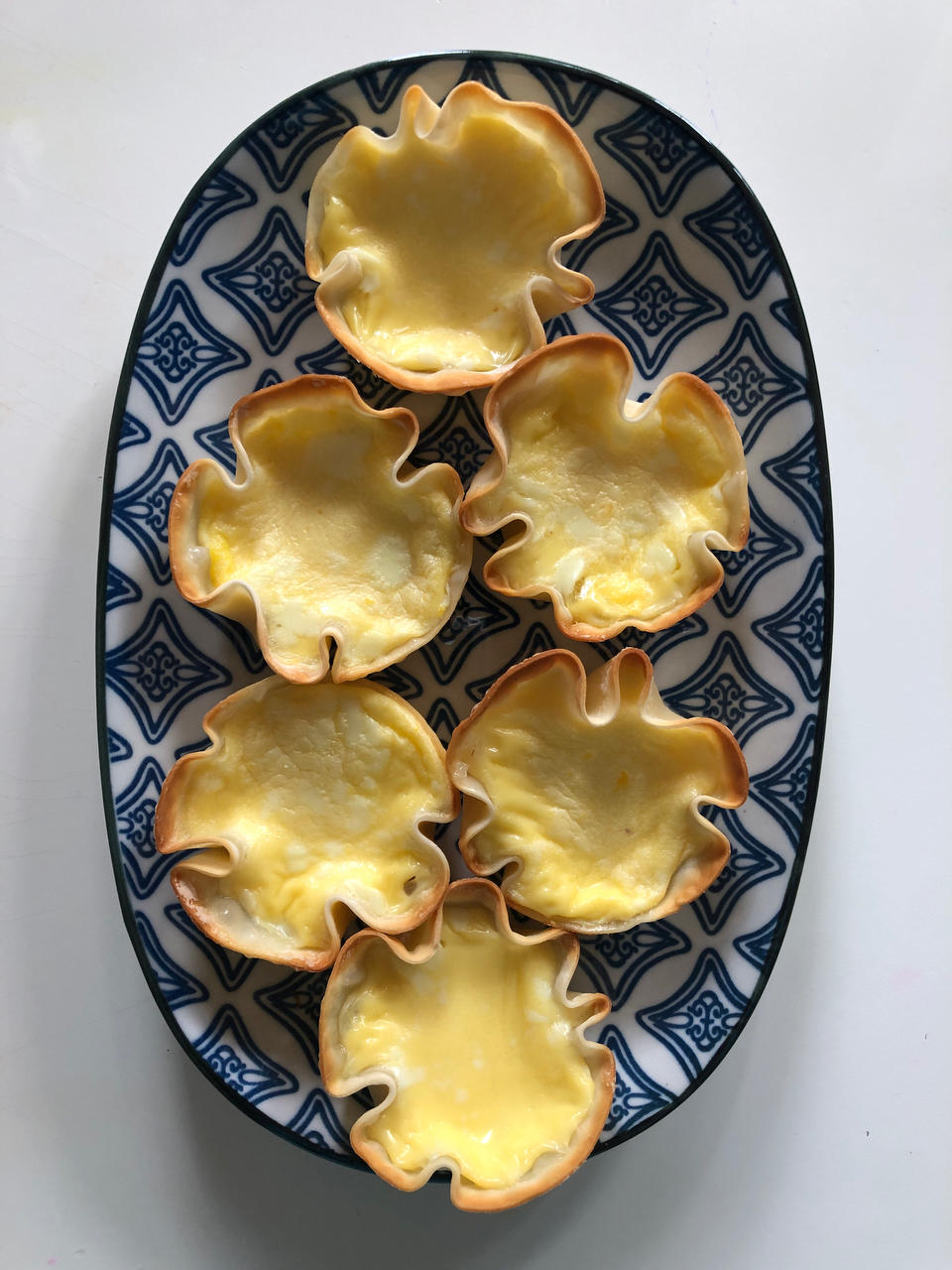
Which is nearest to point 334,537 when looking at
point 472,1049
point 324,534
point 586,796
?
point 324,534

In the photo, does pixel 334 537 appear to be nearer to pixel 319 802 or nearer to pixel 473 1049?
pixel 319 802

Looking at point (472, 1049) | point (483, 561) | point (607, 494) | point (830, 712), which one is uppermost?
point (607, 494)

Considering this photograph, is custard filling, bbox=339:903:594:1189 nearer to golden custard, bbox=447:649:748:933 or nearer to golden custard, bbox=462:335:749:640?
golden custard, bbox=447:649:748:933

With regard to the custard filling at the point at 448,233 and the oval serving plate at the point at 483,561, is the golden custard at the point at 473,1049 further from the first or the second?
the custard filling at the point at 448,233

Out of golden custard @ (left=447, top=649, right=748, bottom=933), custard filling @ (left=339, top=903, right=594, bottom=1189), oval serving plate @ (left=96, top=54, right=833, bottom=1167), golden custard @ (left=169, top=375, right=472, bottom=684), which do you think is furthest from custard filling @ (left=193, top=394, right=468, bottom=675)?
custard filling @ (left=339, top=903, right=594, bottom=1189)

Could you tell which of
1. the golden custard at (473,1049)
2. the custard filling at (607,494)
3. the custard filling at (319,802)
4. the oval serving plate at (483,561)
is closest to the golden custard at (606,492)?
the custard filling at (607,494)
